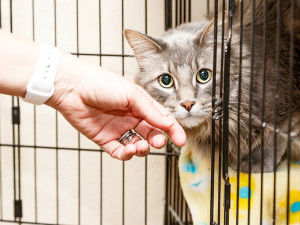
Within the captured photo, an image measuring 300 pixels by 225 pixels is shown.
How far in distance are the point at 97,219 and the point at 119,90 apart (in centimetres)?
148

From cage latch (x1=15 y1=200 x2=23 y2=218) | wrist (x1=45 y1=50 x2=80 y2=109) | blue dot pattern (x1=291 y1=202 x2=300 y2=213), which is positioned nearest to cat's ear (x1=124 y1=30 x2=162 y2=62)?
wrist (x1=45 y1=50 x2=80 y2=109)

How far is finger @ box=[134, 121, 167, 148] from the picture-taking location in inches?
37.0

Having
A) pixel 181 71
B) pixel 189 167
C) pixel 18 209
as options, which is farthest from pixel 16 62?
pixel 18 209

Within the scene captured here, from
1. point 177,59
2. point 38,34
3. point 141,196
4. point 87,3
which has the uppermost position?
point 87,3

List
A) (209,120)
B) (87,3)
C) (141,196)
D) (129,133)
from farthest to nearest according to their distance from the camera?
(141,196)
(87,3)
(209,120)
(129,133)

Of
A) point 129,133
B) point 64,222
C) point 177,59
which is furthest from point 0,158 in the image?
point 129,133

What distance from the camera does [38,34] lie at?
2.12 meters

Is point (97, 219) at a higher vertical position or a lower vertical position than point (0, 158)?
lower

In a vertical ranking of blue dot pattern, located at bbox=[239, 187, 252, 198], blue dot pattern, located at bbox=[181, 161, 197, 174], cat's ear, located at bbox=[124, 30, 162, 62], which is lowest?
blue dot pattern, located at bbox=[239, 187, 252, 198]

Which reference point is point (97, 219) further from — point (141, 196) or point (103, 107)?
point (103, 107)

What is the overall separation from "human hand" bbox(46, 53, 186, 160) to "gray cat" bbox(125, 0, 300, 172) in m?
0.31

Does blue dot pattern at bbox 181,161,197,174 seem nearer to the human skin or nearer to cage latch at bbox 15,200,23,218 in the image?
the human skin

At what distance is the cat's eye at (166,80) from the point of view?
4.49 feet

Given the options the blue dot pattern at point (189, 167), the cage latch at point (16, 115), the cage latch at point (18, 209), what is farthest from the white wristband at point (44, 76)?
the cage latch at point (18, 209)
